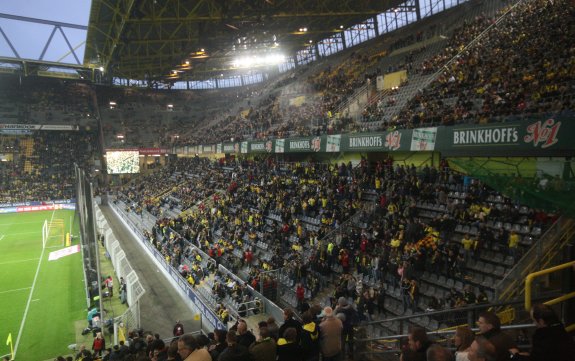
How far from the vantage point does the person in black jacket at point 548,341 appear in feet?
11.5

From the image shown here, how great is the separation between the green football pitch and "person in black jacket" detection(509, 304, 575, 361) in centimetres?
1528

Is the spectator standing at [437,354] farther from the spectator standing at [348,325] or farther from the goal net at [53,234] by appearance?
the goal net at [53,234]

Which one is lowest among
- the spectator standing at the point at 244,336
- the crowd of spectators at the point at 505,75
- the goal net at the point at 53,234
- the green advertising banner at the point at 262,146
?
the goal net at the point at 53,234

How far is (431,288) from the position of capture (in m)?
11.7

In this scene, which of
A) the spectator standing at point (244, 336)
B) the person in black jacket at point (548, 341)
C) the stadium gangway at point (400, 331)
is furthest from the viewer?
the stadium gangway at point (400, 331)

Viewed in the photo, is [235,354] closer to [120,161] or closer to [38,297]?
[38,297]

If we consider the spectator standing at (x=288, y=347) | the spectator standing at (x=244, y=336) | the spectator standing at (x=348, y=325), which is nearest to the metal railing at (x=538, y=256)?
the spectator standing at (x=348, y=325)

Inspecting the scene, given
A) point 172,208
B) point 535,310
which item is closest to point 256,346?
point 535,310

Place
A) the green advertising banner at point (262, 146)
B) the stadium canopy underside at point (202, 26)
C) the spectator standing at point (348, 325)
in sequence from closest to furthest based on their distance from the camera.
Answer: the spectator standing at point (348, 325) < the stadium canopy underside at point (202, 26) < the green advertising banner at point (262, 146)

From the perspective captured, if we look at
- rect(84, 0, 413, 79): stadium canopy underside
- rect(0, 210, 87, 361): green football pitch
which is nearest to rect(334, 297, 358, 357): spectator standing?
rect(0, 210, 87, 361): green football pitch

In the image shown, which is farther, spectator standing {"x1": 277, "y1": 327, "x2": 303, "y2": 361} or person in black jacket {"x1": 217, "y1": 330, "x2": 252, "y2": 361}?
spectator standing {"x1": 277, "y1": 327, "x2": 303, "y2": 361}

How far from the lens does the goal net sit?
29878 millimetres

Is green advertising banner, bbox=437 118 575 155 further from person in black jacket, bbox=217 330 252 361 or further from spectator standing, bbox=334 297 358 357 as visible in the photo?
person in black jacket, bbox=217 330 252 361

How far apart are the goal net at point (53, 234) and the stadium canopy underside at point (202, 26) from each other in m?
17.2
